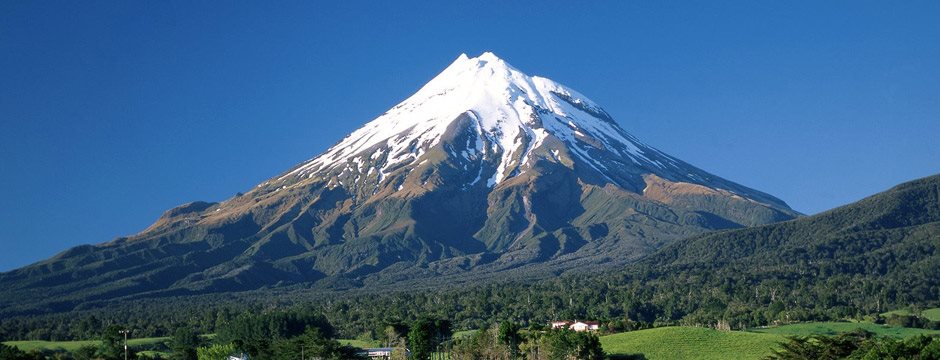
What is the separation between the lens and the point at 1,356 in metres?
104

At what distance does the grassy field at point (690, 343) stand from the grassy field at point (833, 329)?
31.5ft

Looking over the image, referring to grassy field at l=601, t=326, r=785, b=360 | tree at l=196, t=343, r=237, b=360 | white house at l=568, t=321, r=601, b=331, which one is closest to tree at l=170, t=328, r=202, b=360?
tree at l=196, t=343, r=237, b=360

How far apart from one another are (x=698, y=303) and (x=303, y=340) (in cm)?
7200

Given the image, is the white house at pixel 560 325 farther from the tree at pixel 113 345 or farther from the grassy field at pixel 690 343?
the tree at pixel 113 345

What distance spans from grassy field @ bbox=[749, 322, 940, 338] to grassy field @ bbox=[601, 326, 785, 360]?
9.61m

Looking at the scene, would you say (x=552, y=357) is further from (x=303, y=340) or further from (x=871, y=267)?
(x=871, y=267)

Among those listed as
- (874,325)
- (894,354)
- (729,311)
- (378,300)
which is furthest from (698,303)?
(894,354)

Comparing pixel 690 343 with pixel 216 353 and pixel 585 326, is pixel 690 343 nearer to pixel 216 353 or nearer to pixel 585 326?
pixel 585 326

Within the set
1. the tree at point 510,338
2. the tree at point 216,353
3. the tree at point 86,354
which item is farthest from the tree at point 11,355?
the tree at point 510,338

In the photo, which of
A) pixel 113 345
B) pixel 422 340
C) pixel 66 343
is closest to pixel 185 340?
pixel 113 345

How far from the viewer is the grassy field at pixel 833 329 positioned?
126750 mm

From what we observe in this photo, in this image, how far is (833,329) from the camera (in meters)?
130

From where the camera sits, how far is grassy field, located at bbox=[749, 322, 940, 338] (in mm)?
126750

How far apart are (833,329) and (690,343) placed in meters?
21.2
